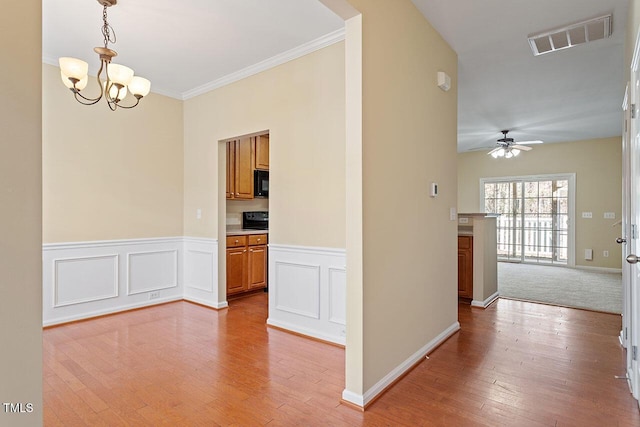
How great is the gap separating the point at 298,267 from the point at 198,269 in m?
1.75

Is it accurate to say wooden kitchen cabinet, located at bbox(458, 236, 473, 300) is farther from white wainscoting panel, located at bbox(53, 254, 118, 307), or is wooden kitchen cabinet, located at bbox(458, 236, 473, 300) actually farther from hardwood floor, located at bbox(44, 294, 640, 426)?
white wainscoting panel, located at bbox(53, 254, 118, 307)

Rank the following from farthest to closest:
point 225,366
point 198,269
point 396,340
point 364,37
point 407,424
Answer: point 198,269
point 225,366
point 396,340
point 364,37
point 407,424

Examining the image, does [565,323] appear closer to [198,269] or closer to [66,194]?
[198,269]

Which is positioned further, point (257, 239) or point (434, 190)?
point (257, 239)

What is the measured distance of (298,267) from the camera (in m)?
3.51

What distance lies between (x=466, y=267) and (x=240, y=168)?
11.2ft

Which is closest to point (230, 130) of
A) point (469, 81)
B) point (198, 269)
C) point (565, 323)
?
point (198, 269)

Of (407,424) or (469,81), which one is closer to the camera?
(407,424)

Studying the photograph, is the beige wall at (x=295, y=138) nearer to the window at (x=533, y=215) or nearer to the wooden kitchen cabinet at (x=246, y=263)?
the wooden kitchen cabinet at (x=246, y=263)

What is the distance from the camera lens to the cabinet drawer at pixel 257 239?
195 inches

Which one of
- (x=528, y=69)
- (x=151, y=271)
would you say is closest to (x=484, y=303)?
(x=528, y=69)

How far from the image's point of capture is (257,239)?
5043mm

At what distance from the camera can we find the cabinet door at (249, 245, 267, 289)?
16.2 feet

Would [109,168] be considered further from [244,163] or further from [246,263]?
[246,263]
